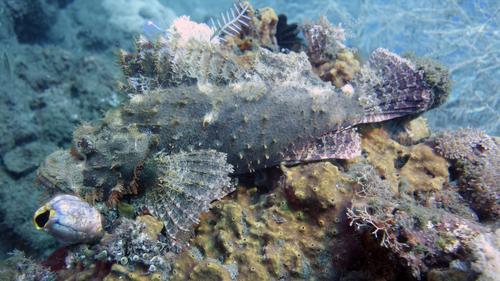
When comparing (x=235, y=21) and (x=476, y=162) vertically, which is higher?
(x=235, y=21)

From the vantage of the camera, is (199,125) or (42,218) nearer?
(42,218)

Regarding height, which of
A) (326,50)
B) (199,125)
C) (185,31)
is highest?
(326,50)

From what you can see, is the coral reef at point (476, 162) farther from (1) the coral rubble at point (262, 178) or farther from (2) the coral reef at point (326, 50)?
(2) the coral reef at point (326, 50)

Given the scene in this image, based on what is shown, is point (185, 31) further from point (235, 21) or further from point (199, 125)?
point (199, 125)

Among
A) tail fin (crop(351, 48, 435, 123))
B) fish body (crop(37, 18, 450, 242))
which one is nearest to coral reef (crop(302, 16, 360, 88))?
tail fin (crop(351, 48, 435, 123))

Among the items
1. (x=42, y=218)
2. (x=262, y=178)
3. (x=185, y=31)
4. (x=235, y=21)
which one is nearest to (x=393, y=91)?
(x=262, y=178)

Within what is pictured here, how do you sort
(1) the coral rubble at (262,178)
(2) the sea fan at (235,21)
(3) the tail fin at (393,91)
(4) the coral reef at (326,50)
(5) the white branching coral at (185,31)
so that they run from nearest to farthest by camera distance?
1. (1) the coral rubble at (262,178)
2. (5) the white branching coral at (185,31)
3. (3) the tail fin at (393,91)
4. (2) the sea fan at (235,21)
5. (4) the coral reef at (326,50)

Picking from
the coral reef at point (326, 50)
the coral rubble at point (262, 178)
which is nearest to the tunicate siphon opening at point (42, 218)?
the coral rubble at point (262, 178)

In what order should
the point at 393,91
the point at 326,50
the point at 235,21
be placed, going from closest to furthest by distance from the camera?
the point at 393,91 < the point at 235,21 < the point at 326,50

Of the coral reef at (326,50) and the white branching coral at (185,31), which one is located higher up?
the coral reef at (326,50)
